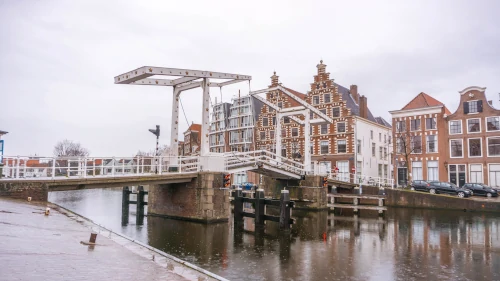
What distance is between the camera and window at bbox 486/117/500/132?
3052cm

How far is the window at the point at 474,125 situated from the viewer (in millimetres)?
31308

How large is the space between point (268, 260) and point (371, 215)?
15.1 meters

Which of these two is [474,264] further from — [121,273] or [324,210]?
[324,210]

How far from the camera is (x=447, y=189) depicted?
89.8 feet

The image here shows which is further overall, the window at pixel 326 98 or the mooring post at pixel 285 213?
the window at pixel 326 98

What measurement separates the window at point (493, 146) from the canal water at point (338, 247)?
36.1 ft

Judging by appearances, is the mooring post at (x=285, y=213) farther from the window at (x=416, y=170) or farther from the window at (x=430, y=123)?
the window at (x=430, y=123)

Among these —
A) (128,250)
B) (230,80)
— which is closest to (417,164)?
(230,80)

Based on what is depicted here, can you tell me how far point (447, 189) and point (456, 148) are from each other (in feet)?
22.2

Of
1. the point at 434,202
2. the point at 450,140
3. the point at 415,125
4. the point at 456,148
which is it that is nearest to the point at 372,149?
the point at 415,125

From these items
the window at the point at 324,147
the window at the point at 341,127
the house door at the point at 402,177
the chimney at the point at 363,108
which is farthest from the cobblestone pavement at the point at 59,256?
the chimney at the point at 363,108

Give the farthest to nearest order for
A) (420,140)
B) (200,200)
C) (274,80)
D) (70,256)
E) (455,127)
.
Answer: (274,80) → (420,140) → (455,127) → (200,200) → (70,256)

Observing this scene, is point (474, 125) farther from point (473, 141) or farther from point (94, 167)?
point (94, 167)

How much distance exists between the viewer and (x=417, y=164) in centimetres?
3469
